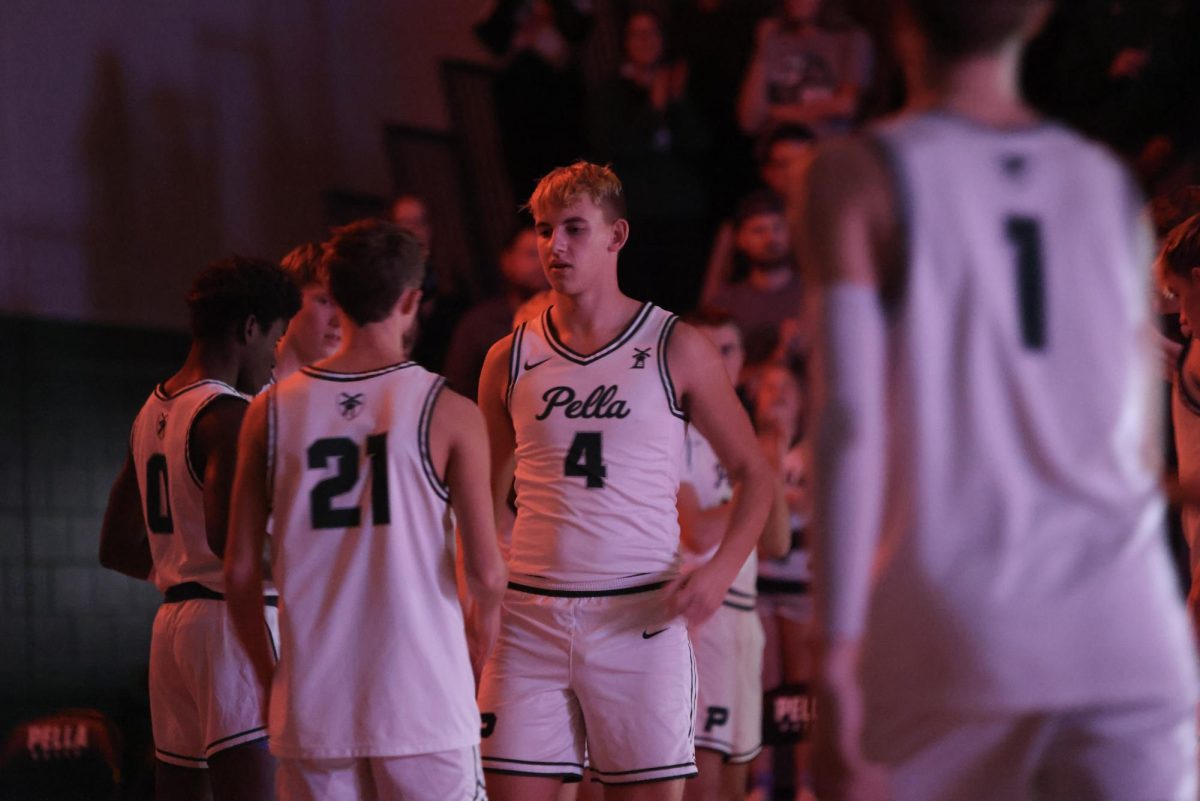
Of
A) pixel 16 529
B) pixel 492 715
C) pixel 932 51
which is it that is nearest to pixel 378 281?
pixel 492 715

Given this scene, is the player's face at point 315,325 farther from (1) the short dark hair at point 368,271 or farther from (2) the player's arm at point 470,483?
(2) the player's arm at point 470,483

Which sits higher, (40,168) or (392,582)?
(40,168)

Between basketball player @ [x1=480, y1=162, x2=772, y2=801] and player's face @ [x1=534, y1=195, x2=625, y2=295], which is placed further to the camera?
player's face @ [x1=534, y1=195, x2=625, y2=295]

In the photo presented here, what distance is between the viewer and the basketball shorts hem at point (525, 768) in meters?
4.16

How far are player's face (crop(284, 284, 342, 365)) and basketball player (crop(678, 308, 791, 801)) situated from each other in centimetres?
140

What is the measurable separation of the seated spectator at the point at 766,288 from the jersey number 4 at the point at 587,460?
3895mm

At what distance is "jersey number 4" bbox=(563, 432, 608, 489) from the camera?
4305mm

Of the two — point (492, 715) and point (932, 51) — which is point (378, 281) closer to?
point (492, 715)

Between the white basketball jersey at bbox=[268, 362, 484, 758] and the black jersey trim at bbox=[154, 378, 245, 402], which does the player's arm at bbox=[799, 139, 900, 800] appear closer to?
the white basketball jersey at bbox=[268, 362, 484, 758]

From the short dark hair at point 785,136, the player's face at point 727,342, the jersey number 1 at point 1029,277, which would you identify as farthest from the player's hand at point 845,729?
the short dark hair at point 785,136

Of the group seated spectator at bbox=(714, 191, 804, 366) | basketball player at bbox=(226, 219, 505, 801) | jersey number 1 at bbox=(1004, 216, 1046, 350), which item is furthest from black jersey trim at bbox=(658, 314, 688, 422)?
seated spectator at bbox=(714, 191, 804, 366)

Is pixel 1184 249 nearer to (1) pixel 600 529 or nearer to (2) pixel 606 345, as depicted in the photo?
(2) pixel 606 345

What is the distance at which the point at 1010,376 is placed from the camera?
80.4 inches

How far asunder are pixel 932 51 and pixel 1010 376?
0.52 meters
